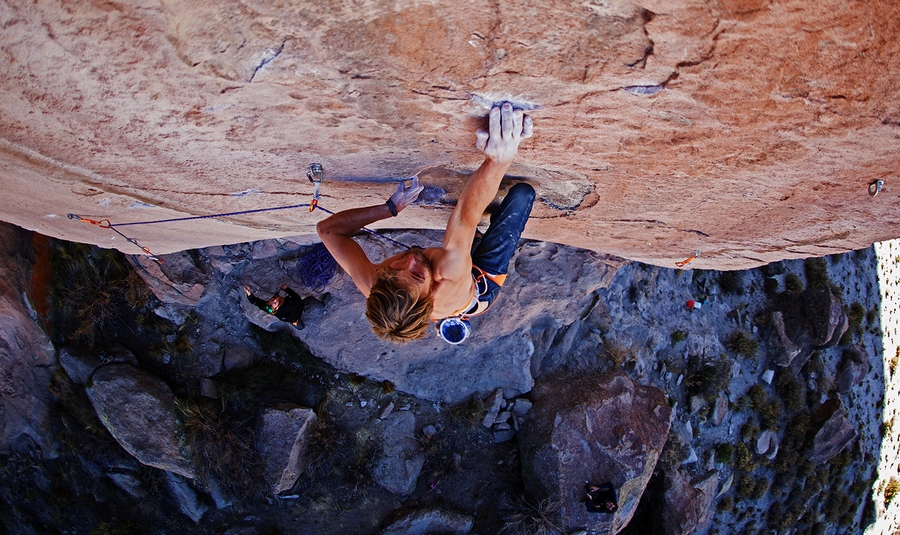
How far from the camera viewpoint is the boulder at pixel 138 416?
480 cm

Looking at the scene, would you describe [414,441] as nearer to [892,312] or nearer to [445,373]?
[445,373]

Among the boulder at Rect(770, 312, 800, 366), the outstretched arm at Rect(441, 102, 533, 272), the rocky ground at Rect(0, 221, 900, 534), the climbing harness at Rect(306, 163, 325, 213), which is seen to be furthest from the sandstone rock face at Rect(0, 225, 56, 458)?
the boulder at Rect(770, 312, 800, 366)

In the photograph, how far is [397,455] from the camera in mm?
5094

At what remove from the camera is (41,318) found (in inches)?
191

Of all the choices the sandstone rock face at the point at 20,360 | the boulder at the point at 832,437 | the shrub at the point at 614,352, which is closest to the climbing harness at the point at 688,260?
the shrub at the point at 614,352

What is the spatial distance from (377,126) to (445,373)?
11.4ft

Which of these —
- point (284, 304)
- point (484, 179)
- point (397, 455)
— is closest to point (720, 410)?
point (397, 455)

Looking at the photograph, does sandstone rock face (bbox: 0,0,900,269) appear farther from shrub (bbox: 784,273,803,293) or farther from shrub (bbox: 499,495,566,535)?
shrub (bbox: 784,273,803,293)

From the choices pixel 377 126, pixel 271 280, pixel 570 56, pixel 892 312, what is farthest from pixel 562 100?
pixel 892 312

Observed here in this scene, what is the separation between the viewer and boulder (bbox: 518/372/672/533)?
482cm

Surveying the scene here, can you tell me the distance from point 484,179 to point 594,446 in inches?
145

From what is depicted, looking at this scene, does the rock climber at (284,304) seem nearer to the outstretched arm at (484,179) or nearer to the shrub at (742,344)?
the outstretched arm at (484,179)

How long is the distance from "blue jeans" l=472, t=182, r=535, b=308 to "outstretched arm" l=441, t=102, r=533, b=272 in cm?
47

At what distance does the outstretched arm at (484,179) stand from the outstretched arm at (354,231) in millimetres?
359
